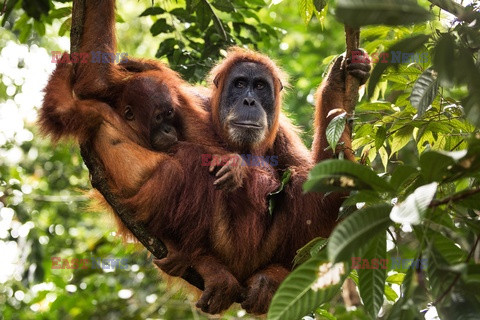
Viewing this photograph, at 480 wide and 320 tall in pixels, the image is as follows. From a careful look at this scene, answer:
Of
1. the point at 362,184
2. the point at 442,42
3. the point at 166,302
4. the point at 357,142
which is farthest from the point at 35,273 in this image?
the point at 442,42

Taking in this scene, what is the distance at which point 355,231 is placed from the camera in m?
1.92

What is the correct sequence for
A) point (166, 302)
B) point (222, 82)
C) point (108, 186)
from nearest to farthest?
1. point (108, 186)
2. point (222, 82)
3. point (166, 302)

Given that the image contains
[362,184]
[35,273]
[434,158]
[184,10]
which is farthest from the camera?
[35,273]

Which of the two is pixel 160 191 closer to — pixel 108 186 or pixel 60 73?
pixel 108 186

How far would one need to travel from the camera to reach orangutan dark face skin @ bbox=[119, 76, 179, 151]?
4254 mm

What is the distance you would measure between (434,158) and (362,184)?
0.28 metres

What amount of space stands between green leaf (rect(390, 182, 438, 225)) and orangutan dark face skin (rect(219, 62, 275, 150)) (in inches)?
102

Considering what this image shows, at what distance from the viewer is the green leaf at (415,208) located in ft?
5.73

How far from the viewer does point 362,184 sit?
7.23 feet

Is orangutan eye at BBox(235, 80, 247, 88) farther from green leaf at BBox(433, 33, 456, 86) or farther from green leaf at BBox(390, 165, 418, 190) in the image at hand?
green leaf at BBox(433, 33, 456, 86)

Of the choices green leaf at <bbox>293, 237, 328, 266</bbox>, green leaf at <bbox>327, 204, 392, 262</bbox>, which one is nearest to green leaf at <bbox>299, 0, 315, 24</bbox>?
green leaf at <bbox>293, 237, 328, 266</bbox>

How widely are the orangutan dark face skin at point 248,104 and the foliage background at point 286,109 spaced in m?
0.51

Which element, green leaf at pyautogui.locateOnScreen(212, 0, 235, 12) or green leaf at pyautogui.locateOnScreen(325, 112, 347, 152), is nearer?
green leaf at pyautogui.locateOnScreen(325, 112, 347, 152)

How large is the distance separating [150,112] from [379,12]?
2690 mm
